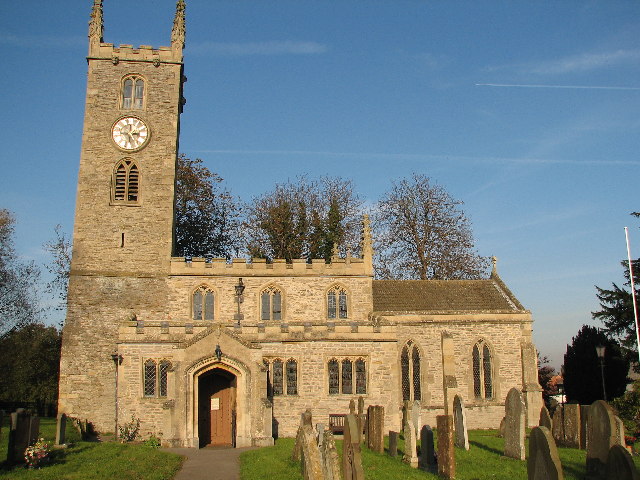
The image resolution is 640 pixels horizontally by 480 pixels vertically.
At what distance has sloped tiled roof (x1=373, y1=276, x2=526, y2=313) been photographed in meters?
30.7

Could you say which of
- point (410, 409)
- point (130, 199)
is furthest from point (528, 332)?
point (130, 199)

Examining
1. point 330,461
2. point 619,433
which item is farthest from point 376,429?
point 330,461

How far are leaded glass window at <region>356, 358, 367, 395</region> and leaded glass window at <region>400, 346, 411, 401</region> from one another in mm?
4165

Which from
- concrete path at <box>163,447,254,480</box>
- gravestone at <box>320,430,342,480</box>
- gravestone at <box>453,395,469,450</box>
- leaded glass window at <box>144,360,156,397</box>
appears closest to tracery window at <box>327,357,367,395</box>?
concrete path at <box>163,447,254,480</box>

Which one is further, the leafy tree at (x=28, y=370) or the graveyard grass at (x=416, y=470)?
the leafy tree at (x=28, y=370)

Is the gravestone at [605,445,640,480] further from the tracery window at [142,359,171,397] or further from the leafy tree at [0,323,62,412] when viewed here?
the leafy tree at [0,323,62,412]

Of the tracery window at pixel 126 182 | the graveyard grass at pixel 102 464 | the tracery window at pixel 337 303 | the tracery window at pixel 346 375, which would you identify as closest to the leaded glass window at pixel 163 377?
the graveyard grass at pixel 102 464

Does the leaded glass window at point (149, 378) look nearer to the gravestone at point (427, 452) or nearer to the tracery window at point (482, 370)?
the gravestone at point (427, 452)

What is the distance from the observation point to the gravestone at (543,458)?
8414mm

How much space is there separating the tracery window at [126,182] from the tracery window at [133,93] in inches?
109

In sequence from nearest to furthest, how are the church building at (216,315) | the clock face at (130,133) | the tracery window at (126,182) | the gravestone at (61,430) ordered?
1. the gravestone at (61,430)
2. the church building at (216,315)
3. the tracery window at (126,182)
4. the clock face at (130,133)

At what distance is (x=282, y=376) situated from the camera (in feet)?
Answer: 82.5

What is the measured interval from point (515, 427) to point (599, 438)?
3.90 meters


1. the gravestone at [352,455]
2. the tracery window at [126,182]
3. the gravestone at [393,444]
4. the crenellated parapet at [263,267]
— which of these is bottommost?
the gravestone at [393,444]
